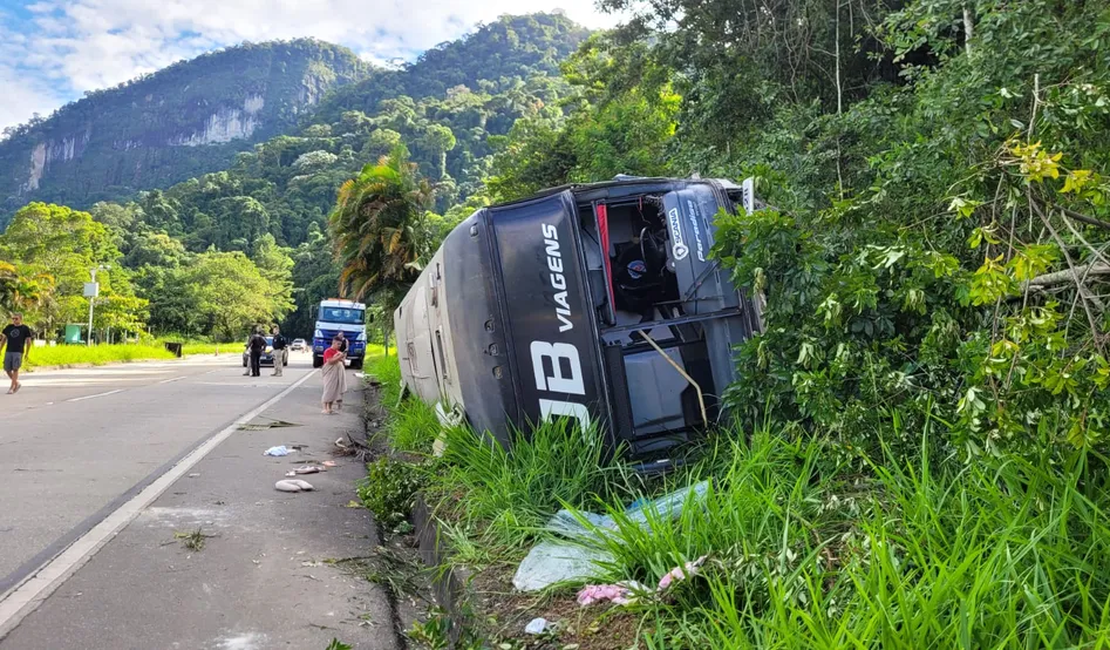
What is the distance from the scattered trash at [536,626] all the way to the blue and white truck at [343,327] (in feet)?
102

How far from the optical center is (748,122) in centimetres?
1273

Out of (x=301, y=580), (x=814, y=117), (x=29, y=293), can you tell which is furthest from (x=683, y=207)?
(x=29, y=293)

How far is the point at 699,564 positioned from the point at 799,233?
2254 mm

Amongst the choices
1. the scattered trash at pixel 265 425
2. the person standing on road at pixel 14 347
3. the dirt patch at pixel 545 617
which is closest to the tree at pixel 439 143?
the person standing on road at pixel 14 347

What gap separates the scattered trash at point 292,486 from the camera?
6.98 m

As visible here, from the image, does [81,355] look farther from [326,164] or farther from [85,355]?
[326,164]

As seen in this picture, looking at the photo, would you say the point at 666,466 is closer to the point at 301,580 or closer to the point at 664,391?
the point at 664,391

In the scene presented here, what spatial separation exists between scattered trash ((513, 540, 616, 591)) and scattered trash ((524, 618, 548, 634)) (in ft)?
0.99

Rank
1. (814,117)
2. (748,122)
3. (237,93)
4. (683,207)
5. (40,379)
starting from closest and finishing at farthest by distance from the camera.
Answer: (683,207), (814,117), (748,122), (40,379), (237,93)

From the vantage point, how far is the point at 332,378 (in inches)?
533

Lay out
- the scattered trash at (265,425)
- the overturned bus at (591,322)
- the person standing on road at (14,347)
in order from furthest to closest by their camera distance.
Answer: the person standing on road at (14,347), the scattered trash at (265,425), the overturned bus at (591,322)

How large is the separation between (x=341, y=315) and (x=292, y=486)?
28663mm

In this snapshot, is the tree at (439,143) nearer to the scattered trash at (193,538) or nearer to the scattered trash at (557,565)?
the scattered trash at (193,538)

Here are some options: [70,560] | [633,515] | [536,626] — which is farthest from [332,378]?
[536,626]
